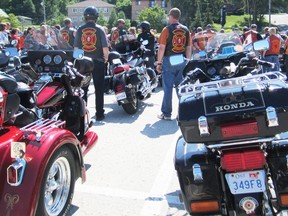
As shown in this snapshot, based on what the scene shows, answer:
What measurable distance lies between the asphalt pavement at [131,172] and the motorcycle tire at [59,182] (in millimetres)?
300

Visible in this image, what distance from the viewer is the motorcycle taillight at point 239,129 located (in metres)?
2.85

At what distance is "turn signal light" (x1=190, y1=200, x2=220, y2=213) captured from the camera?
296 cm

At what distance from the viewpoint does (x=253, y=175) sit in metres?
2.93

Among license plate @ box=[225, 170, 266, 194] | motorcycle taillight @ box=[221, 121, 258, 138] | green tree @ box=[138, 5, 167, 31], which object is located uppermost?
motorcycle taillight @ box=[221, 121, 258, 138]

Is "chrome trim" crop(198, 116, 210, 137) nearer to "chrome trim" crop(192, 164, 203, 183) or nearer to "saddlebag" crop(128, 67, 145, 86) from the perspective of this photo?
"chrome trim" crop(192, 164, 203, 183)

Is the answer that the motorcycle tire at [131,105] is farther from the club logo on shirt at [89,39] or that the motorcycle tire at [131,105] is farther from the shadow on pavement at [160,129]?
the club logo on shirt at [89,39]

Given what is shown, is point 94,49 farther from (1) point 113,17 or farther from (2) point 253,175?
(1) point 113,17

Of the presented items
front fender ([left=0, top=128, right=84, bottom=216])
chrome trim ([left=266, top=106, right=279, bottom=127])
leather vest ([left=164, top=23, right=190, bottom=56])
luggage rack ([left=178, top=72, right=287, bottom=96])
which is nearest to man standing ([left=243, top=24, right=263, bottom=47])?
leather vest ([left=164, top=23, right=190, bottom=56])

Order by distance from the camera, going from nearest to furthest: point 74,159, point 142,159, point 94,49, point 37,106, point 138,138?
point 74,159, point 37,106, point 142,159, point 138,138, point 94,49

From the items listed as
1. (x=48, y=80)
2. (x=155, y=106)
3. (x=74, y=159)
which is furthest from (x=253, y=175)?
(x=155, y=106)

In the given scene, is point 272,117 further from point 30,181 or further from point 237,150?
point 30,181

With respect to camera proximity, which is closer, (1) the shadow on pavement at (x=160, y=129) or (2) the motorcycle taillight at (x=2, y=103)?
(2) the motorcycle taillight at (x=2, y=103)

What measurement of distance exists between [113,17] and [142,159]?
4163 inches

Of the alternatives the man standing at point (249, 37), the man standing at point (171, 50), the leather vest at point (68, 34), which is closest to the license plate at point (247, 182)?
the man standing at point (249, 37)
